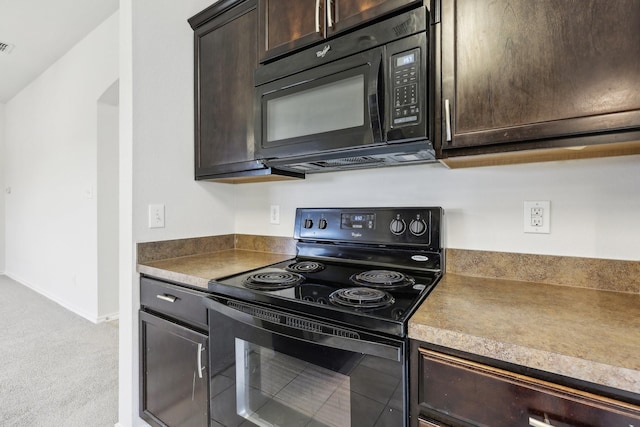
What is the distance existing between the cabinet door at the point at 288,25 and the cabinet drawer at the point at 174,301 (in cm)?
109

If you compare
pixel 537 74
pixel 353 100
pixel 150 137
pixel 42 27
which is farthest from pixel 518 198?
pixel 42 27

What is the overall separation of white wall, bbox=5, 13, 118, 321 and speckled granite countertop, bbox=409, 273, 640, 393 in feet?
10.4

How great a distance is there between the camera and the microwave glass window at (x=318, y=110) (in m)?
1.13

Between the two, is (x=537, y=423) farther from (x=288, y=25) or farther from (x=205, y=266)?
(x=288, y=25)

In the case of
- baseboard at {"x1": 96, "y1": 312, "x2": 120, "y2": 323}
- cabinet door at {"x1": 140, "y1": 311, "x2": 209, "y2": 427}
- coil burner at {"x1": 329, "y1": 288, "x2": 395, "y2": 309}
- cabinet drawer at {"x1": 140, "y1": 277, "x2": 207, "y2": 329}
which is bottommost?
baseboard at {"x1": 96, "y1": 312, "x2": 120, "y2": 323}

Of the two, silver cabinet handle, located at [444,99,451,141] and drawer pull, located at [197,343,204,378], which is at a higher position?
silver cabinet handle, located at [444,99,451,141]

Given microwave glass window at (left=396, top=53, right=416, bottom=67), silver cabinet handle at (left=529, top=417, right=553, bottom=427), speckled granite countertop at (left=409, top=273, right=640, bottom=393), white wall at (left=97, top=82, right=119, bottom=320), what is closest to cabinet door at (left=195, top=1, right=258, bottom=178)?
microwave glass window at (left=396, top=53, right=416, bottom=67)

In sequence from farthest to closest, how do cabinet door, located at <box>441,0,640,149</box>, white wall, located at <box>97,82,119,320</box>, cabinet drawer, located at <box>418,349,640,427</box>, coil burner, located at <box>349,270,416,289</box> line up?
white wall, located at <box>97,82,119,320</box>, coil burner, located at <box>349,270,416,289</box>, cabinet door, located at <box>441,0,640,149</box>, cabinet drawer, located at <box>418,349,640,427</box>

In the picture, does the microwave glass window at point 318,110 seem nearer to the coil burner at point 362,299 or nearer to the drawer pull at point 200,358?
the coil burner at point 362,299

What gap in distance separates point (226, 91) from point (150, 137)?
1.50ft

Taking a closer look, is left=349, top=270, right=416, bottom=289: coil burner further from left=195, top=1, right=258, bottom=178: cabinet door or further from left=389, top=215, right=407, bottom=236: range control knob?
left=195, top=1, right=258, bottom=178: cabinet door

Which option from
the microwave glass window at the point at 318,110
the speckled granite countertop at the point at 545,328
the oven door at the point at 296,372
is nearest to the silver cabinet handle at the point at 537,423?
the speckled granite countertop at the point at 545,328

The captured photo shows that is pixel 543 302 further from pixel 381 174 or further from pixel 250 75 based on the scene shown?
pixel 250 75

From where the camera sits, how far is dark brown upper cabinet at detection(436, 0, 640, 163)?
771 millimetres
